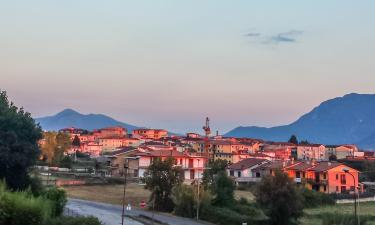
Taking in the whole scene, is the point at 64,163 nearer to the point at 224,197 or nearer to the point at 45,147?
the point at 45,147

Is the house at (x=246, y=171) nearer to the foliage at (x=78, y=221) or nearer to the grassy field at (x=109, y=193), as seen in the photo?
the grassy field at (x=109, y=193)

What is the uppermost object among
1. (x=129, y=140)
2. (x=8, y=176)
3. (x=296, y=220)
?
(x=129, y=140)

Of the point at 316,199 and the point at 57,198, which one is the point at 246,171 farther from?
the point at 57,198

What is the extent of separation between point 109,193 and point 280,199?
28.6 m

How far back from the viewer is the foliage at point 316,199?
223 ft

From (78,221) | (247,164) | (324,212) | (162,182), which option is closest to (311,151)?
(247,164)

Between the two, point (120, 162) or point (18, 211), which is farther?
point (120, 162)

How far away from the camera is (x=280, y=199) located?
151 ft

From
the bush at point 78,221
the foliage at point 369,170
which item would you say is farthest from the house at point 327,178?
the bush at point 78,221

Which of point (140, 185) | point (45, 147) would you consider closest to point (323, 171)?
point (140, 185)

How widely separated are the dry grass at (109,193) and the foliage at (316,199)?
62.9 feet

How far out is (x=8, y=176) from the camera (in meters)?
43.6

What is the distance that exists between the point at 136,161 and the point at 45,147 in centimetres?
1927

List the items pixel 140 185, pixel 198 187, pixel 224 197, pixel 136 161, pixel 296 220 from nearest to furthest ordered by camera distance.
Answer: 1. pixel 296 220
2. pixel 198 187
3. pixel 224 197
4. pixel 140 185
5. pixel 136 161
